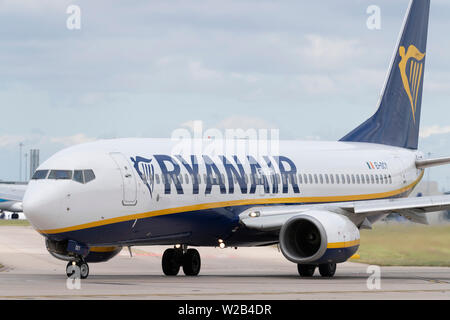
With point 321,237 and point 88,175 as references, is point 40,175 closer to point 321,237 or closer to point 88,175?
point 88,175

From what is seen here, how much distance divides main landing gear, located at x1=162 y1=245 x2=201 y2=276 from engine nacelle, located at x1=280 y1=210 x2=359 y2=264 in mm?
3511

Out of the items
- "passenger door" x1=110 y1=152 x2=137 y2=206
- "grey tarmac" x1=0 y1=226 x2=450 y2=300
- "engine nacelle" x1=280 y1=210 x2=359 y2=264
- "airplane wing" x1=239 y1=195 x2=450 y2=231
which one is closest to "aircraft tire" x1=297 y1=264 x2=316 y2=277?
"grey tarmac" x1=0 y1=226 x2=450 y2=300

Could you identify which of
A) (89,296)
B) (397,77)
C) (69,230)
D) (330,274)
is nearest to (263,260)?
(397,77)

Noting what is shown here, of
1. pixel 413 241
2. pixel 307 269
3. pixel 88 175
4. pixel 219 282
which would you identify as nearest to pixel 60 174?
pixel 88 175

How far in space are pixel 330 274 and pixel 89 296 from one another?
12060mm

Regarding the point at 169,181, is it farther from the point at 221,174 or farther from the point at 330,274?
the point at 330,274

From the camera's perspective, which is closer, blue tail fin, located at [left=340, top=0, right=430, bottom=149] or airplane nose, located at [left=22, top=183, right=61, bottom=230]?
airplane nose, located at [left=22, top=183, right=61, bottom=230]

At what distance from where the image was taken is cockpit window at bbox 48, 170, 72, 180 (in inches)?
1120

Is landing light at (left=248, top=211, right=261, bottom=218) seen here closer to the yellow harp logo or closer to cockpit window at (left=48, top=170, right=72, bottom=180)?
cockpit window at (left=48, top=170, right=72, bottom=180)

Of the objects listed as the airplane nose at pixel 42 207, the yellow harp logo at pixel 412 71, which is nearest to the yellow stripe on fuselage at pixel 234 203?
the airplane nose at pixel 42 207

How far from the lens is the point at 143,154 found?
1217 inches

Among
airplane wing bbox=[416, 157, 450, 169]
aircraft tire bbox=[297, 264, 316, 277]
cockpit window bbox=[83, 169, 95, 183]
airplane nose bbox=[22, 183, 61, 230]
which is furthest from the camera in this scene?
airplane wing bbox=[416, 157, 450, 169]

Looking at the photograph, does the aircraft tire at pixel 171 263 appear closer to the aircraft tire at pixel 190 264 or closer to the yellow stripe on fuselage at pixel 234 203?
→ the aircraft tire at pixel 190 264
